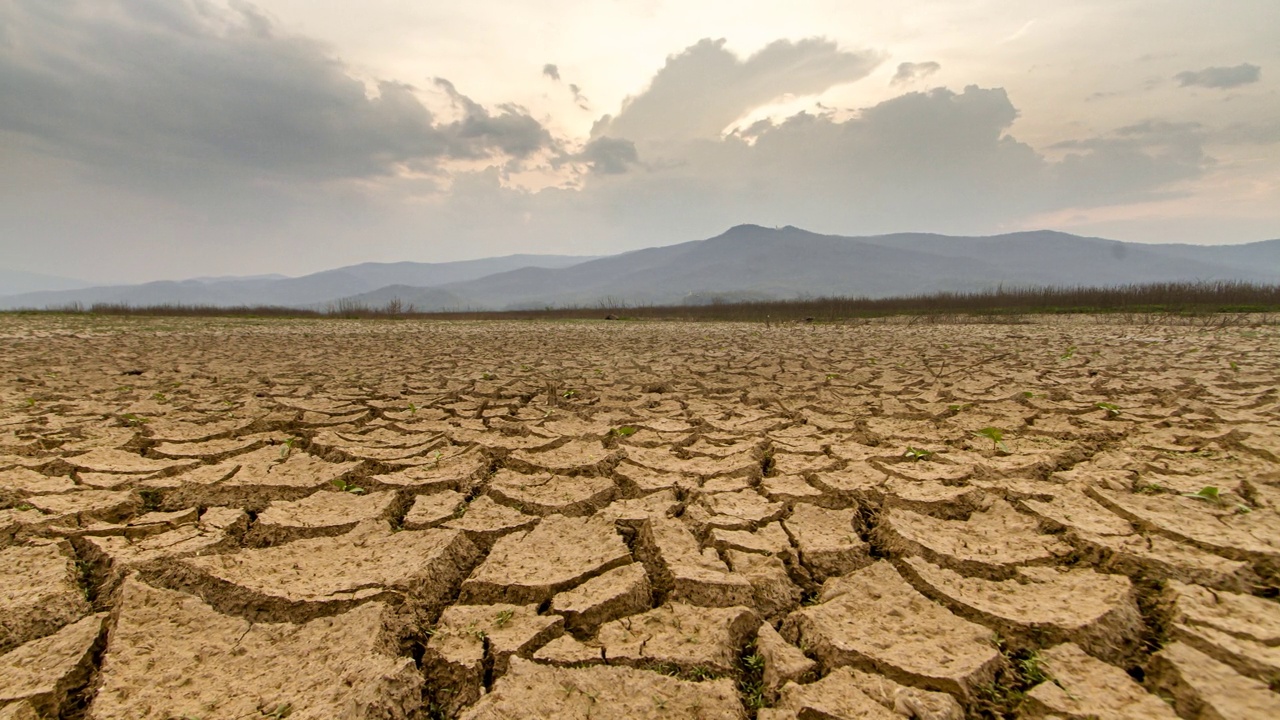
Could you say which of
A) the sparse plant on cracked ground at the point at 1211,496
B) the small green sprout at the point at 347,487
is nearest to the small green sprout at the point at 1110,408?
the sparse plant on cracked ground at the point at 1211,496

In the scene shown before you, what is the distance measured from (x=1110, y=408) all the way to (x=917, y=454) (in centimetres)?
168

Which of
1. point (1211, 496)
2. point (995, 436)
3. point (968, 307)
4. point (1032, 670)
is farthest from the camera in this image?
point (968, 307)

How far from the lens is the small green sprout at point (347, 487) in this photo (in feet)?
7.17

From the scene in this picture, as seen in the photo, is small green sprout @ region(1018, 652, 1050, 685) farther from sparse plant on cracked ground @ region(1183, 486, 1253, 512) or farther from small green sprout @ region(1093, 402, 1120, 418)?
small green sprout @ region(1093, 402, 1120, 418)

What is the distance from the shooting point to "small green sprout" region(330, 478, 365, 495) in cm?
219

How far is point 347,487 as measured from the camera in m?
2.23

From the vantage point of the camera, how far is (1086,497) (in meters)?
1.96

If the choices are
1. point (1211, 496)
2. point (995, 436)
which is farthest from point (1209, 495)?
point (995, 436)

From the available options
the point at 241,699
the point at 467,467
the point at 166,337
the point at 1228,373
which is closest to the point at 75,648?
the point at 241,699

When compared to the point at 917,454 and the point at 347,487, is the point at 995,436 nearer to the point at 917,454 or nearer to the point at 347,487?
the point at 917,454

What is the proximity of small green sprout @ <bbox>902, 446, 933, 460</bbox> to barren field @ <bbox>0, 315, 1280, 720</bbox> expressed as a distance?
1 centimetres

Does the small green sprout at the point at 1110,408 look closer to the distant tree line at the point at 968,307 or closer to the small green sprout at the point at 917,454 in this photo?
the small green sprout at the point at 917,454

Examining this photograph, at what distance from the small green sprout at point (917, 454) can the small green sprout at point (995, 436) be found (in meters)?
0.35

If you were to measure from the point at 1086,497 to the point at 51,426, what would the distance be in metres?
4.92
